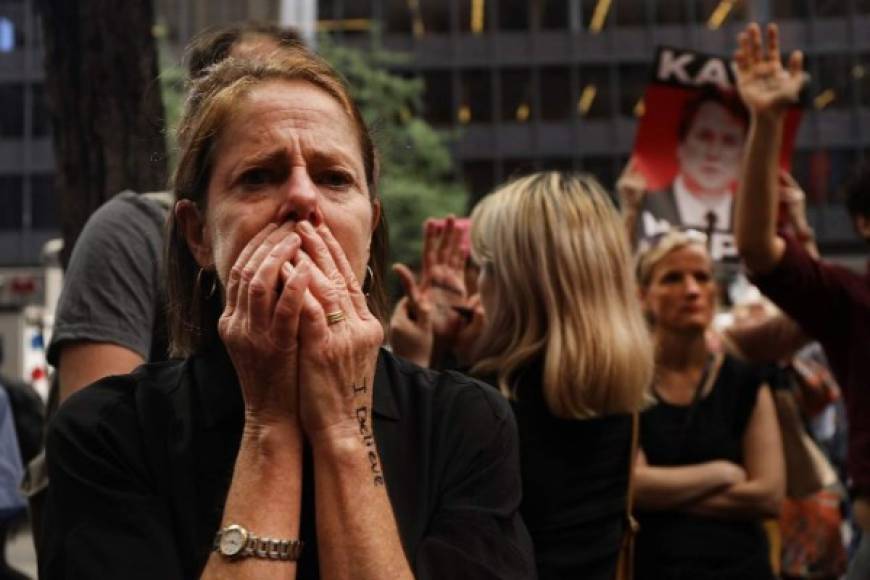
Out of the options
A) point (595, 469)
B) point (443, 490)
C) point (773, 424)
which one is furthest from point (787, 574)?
point (443, 490)

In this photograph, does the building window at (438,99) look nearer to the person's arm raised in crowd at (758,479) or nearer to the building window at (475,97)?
the building window at (475,97)

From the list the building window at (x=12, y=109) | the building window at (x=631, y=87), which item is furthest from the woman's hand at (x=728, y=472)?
the building window at (x=12, y=109)

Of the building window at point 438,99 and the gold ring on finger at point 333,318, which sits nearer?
the gold ring on finger at point 333,318

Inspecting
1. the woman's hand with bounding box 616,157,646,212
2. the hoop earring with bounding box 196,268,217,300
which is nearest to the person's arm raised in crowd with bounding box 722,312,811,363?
the woman's hand with bounding box 616,157,646,212

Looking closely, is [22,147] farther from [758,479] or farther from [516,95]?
[758,479]

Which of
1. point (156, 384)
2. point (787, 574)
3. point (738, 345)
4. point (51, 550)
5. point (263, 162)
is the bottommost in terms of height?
point (787, 574)

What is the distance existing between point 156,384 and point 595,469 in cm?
163

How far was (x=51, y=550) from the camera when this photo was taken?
6.39 ft

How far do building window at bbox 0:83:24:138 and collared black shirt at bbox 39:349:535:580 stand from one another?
4683cm

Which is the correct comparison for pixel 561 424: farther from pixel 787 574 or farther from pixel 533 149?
pixel 533 149

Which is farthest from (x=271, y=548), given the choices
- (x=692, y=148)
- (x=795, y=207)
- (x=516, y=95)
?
(x=516, y=95)

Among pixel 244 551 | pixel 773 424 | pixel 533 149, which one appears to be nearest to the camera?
pixel 244 551

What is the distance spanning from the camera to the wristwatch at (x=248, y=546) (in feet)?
6.07

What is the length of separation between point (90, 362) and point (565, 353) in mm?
1252
